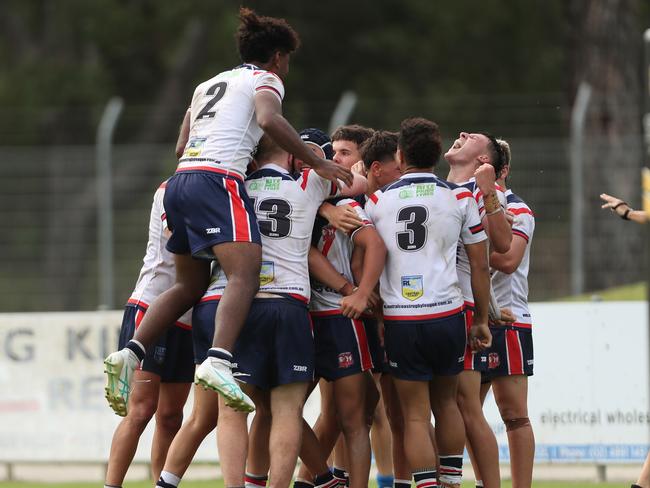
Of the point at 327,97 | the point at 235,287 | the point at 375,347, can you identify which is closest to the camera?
the point at 235,287

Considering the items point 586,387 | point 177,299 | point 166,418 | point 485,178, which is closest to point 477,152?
point 485,178

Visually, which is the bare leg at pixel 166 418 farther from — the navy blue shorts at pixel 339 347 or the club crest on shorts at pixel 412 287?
the club crest on shorts at pixel 412 287

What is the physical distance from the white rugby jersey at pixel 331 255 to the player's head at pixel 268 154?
0.39 meters

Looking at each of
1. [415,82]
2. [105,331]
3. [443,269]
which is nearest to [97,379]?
[105,331]

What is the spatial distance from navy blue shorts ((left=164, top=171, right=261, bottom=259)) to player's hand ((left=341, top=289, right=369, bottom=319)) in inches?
24.8

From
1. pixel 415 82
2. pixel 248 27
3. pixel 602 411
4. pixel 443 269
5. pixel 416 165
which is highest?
pixel 415 82

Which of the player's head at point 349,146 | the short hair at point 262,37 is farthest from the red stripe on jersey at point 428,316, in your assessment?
the short hair at point 262,37

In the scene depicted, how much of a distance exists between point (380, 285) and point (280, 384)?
83 cm

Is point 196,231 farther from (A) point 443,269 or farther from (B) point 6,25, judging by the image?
(B) point 6,25

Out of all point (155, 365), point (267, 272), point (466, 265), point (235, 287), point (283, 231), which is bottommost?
point (155, 365)

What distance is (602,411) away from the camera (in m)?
10.9

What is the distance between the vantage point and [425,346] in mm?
7430

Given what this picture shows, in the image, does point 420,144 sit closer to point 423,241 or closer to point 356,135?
point 423,241

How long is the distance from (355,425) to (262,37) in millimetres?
2253
